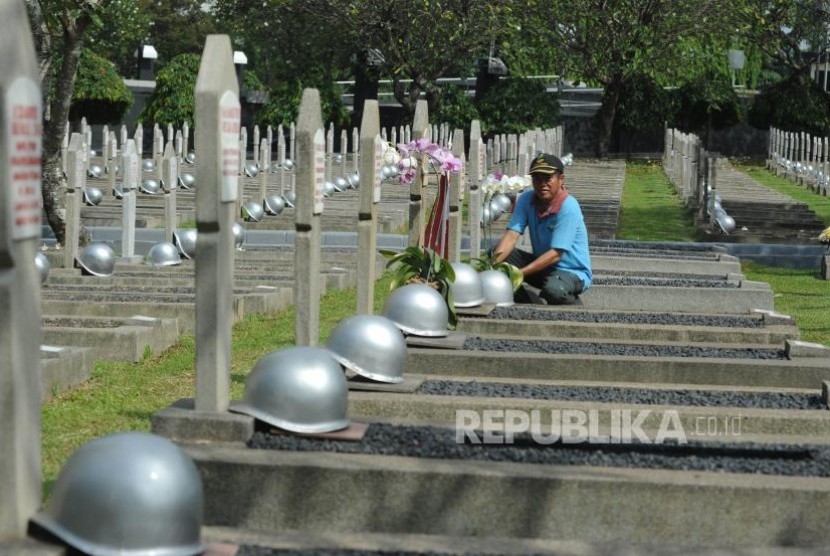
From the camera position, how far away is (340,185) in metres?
33.1

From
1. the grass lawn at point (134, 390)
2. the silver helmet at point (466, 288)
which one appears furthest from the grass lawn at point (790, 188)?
the silver helmet at point (466, 288)

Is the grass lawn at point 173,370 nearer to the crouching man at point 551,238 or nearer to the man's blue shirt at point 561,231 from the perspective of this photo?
the crouching man at point 551,238

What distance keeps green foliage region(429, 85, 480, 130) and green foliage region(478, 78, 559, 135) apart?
1.93 ft

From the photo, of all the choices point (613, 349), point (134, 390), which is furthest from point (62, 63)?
point (613, 349)

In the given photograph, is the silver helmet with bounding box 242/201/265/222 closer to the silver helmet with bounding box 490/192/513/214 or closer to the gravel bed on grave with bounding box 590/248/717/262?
the silver helmet with bounding box 490/192/513/214

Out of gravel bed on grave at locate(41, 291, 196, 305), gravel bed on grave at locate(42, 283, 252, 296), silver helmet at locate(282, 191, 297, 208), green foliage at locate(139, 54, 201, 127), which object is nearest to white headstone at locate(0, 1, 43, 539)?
gravel bed on grave at locate(41, 291, 196, 305)

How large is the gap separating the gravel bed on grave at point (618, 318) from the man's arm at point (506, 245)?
568mm

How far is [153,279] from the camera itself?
16.4 m

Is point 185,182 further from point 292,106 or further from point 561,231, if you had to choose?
point 561,231

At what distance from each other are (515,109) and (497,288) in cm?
3650

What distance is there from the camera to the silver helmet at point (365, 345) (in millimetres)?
8578

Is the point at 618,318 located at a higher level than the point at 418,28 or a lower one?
lower

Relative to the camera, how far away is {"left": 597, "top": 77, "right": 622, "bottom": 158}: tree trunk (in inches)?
1953

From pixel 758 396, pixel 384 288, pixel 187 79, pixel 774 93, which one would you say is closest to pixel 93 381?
pixel 758 396
